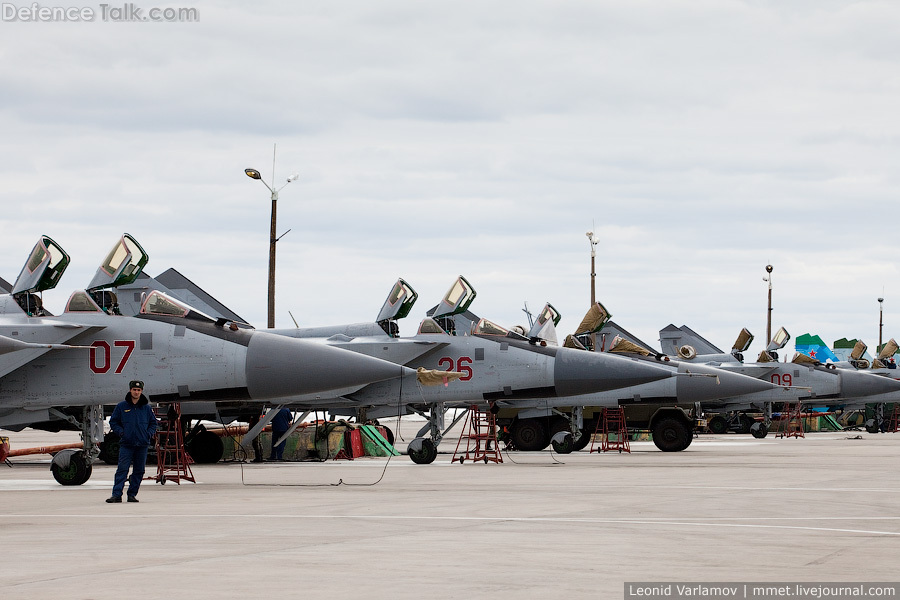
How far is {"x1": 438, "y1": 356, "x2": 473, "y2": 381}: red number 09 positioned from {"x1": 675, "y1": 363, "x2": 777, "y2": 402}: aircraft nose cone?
5.72 meters

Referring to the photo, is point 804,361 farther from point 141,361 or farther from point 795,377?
point 141,361

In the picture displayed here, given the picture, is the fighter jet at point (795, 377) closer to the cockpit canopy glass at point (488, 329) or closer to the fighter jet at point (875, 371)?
the fighter jet at point (875, 371)

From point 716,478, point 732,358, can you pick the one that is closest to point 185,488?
point 716,478

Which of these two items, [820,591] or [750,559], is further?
[750,559]

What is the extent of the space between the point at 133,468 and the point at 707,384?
52.2ft

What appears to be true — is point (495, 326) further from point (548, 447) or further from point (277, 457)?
point (548, 447)

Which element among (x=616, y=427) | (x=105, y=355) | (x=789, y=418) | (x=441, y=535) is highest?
(x=105, y=355)

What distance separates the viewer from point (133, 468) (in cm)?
1270

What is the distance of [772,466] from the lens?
769 inches

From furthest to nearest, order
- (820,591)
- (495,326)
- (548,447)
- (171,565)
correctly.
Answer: (548,447) → (495,326) → (171,565) → (820,591)

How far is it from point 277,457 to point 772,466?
30.7 feet

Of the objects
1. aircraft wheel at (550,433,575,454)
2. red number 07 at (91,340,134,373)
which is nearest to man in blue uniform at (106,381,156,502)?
red number 07 at (91,340,134,373)

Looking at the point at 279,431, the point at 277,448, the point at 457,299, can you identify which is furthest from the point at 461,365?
the point at 277,448

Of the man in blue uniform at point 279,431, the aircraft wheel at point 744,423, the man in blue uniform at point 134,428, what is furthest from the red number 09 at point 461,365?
the aircraft wheel at point 744,423
